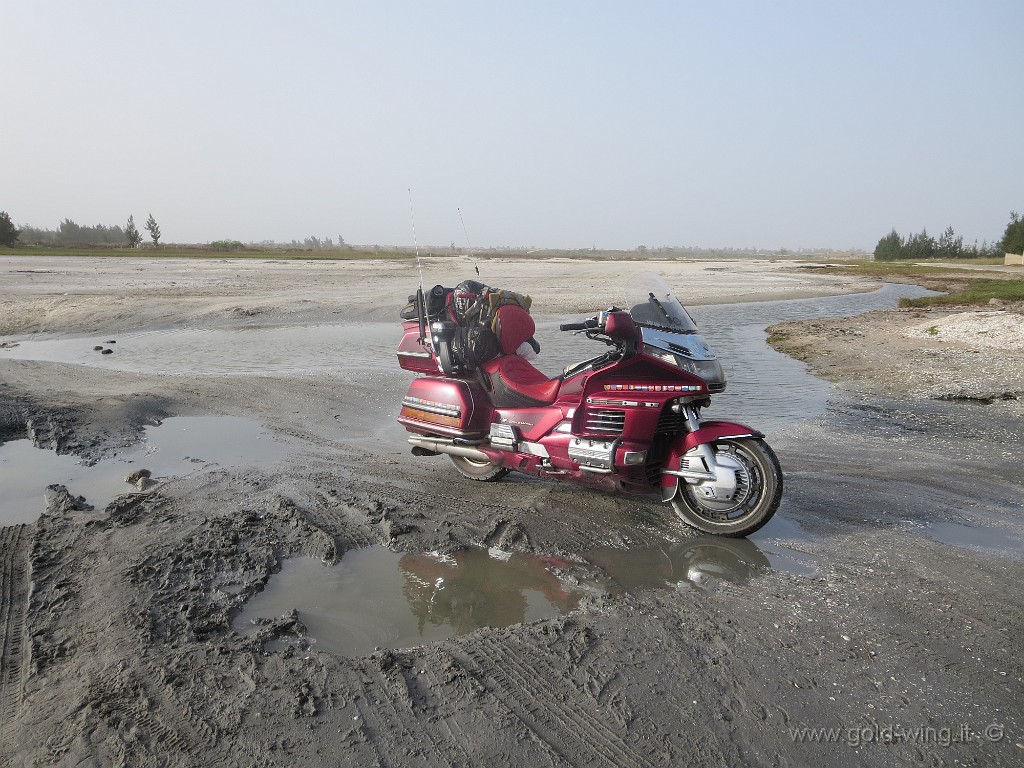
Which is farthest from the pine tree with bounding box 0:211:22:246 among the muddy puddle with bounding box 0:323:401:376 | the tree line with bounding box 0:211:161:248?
the muddy puddle with bounding box 0:323:401:376

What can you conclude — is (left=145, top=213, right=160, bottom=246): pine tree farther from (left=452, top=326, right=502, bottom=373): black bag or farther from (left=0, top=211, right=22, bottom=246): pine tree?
(left=452, top=326, right=502, bottom=373): black bag

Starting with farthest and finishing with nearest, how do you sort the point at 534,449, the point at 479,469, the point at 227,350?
1. the point at 227,350
2. the point at 479,469
3. the point at 534,449

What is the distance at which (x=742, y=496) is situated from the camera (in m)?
4.55

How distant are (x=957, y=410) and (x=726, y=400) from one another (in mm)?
2674

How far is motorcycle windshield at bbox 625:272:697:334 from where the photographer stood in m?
4.84

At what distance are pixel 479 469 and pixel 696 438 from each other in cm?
207

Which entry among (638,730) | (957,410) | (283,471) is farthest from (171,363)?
(957,410)

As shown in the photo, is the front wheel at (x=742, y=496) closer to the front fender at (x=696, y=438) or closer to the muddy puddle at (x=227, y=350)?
the front fender at (x=696, y=438)

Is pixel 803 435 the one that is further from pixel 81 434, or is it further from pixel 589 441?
pixel 81 434

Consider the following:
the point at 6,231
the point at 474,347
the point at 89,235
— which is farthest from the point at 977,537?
the point at 89,235

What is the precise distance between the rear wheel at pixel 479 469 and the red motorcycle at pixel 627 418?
0.27 ft

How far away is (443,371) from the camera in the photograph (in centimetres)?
589

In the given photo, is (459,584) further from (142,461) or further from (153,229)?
(153,229)

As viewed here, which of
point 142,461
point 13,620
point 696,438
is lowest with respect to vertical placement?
point 142,461
